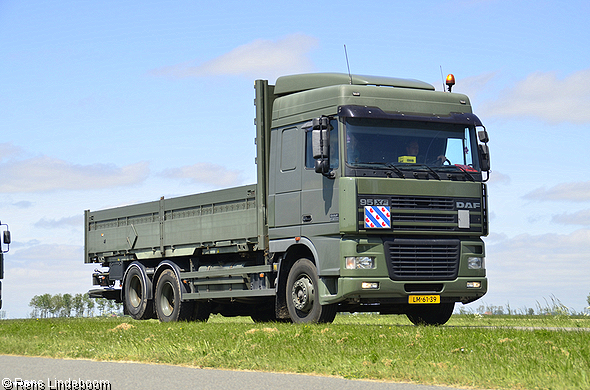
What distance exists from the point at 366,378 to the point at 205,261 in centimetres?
1001

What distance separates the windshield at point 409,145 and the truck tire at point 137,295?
766cm

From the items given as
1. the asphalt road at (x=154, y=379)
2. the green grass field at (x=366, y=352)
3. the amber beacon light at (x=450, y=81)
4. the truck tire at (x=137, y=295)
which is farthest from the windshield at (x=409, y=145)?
the truck tire at (x=137, y=295)

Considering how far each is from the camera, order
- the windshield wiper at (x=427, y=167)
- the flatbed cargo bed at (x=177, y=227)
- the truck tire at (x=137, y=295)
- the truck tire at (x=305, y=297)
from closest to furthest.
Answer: the windshield wiper at (x=427, y=167), the truck tire at (x=305, y=297), the flatbed cargo bed at (x=177, y=227), the truck tire at (x=137, y=295)

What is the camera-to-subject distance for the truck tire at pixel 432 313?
15.8 m

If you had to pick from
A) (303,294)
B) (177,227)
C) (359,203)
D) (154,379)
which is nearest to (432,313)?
(303,294)

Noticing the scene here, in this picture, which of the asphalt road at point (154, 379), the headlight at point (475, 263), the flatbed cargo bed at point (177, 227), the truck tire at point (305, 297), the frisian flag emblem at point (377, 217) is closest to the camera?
the asphalt road at point (154, 379)

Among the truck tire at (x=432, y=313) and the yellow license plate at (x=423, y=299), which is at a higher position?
the yellow license plate at (x=423, y=299)

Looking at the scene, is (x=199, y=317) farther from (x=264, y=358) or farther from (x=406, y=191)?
(x=264, y=358)

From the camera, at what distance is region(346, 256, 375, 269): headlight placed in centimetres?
1349

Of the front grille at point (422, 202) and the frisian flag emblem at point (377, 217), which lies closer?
the frisian flag emblem at point (377, 217)

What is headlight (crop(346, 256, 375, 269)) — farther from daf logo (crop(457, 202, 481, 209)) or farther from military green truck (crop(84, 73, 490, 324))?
daf logo (crop(457, 202, 481, 209))

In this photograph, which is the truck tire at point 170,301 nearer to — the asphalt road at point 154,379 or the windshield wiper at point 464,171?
the windshield wiper at point 464,171

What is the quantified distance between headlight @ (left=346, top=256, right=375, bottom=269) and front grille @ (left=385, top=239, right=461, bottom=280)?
1.00ft

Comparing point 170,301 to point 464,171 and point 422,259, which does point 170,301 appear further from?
point 464,171
